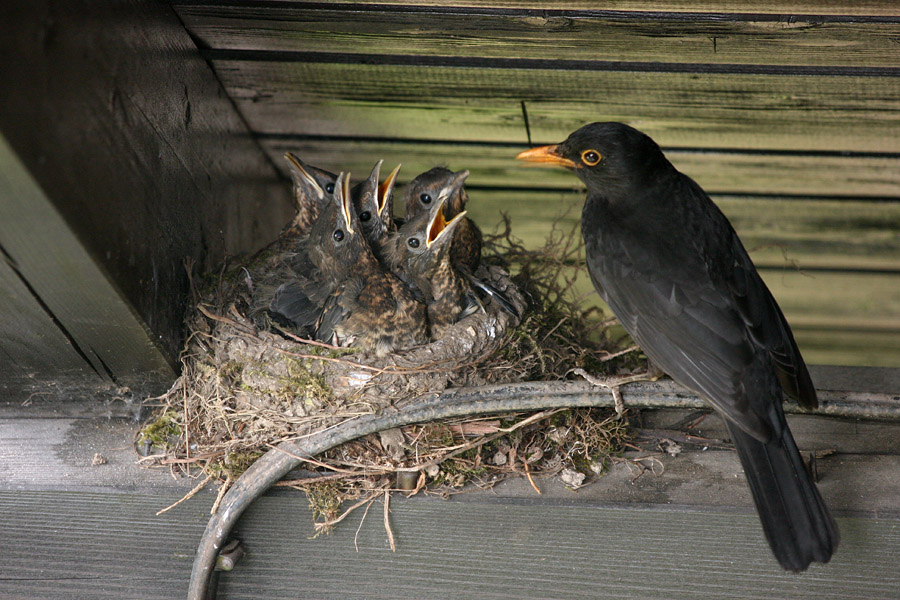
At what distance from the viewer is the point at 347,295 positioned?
9.32ft

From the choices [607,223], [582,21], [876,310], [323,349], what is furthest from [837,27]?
[876,310]

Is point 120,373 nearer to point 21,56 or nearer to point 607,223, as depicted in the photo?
point 21,56

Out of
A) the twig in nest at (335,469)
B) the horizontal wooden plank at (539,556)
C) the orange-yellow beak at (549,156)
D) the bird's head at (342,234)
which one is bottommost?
the horizontal wooden plank at (539,556)

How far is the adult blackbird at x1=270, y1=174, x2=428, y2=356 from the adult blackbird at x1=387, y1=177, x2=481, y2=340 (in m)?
0.10

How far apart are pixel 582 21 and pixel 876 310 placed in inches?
92.6

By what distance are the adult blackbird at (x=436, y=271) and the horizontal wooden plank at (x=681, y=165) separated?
43 centimetres

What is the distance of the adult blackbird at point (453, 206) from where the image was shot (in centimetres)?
312

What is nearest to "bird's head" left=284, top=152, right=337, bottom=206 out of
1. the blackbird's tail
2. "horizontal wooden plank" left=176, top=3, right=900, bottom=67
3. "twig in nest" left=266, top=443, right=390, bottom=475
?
"horizontal wooden plank" left=176, top=3, right=900, bottom=67

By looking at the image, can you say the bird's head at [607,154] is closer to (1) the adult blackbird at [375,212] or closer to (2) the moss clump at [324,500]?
(1) the adult blackbird at [375,212]

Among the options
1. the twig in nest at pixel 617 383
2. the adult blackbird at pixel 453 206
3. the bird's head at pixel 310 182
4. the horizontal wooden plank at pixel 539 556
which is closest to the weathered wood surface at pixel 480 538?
the horizontal wooden plank at pixel 539 556

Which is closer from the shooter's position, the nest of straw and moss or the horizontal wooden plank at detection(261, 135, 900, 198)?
the nest of straw and moss

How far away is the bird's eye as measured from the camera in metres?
2.76

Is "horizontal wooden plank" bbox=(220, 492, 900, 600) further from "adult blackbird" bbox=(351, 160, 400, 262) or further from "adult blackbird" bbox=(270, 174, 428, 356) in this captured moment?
"adult blackbird" bbox=(351, 160, 400, 262)

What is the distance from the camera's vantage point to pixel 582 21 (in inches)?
92.2
